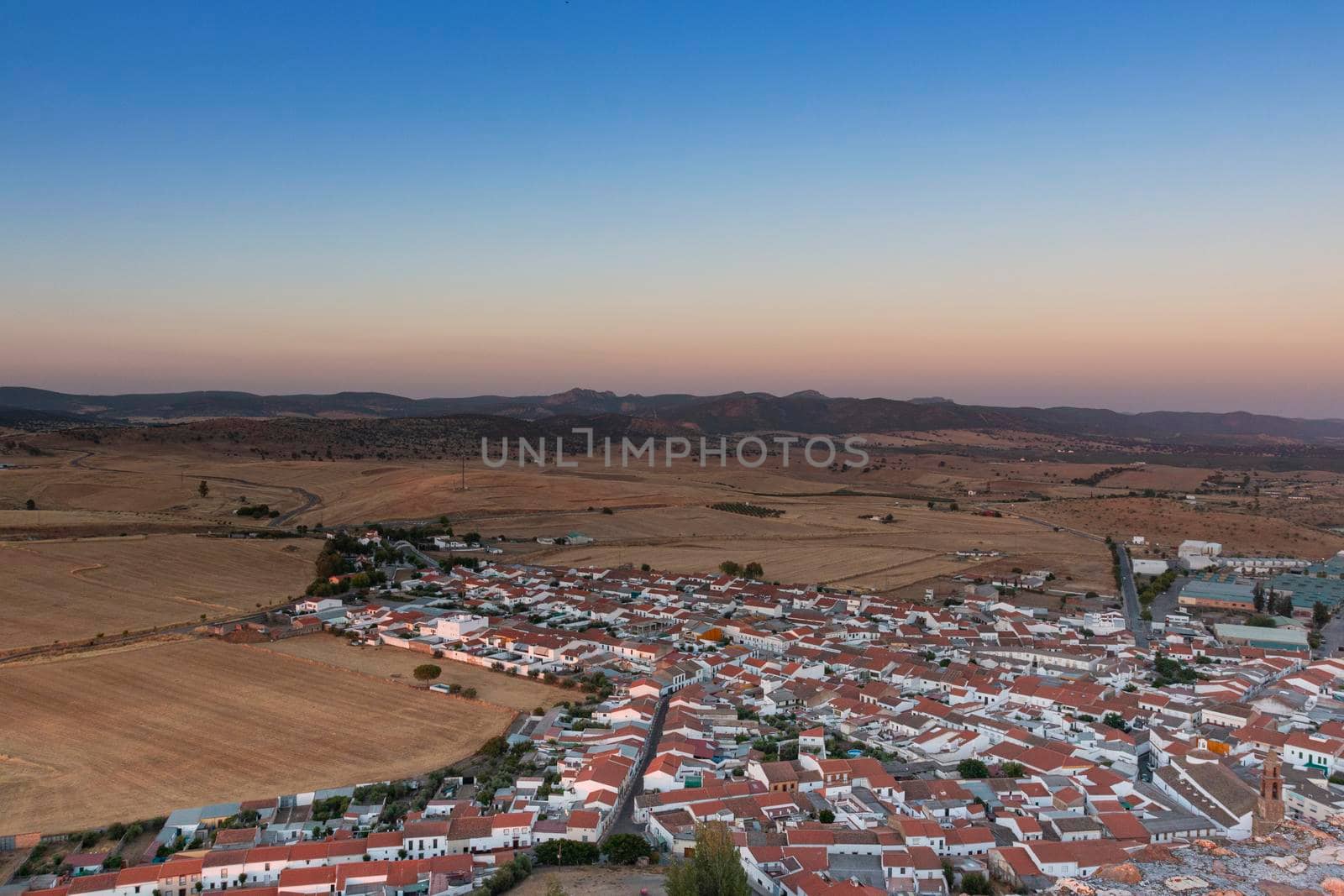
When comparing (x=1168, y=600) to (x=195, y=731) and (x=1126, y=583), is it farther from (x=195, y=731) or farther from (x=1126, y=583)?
(x=195, y=731)

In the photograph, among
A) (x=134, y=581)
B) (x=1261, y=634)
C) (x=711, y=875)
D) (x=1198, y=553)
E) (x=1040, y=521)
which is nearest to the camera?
(x=711, y=875)

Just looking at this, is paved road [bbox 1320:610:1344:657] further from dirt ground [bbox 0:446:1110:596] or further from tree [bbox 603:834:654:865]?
tree [bbox 603:834:654:865]

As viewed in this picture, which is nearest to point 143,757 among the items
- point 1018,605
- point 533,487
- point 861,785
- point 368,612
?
point 368,612

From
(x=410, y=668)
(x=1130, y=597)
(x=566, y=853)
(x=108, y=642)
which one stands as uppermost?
(x=108, y=642)

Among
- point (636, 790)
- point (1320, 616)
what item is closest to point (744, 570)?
point (1320, 616)

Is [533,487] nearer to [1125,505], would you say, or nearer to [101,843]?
[1125,505]
